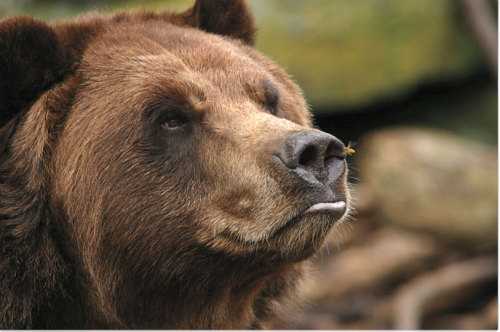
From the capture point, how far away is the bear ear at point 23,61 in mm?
4383

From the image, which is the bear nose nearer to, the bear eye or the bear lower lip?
the bear lower lip

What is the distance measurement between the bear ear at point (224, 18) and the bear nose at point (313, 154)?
1.49 meters

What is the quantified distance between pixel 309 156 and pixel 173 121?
0.76 meters

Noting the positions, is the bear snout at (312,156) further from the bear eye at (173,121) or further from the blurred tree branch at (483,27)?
the blurred tree branch at (483,27)

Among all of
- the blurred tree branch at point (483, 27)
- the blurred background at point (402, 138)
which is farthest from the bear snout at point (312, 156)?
the blurred tree branch at point (483, 27)

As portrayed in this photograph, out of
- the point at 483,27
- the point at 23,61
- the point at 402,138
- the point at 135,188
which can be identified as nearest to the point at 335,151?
the point at 135,188

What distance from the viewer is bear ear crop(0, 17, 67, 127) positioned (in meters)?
4.38

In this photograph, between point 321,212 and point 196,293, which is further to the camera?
point 196,293

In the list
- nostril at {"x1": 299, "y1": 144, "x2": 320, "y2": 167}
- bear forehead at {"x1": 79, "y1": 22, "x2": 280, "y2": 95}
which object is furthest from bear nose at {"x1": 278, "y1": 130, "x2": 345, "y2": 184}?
bear forehead at {"x1": 79, "y1": 22, "x2": 280, "y2": 95}

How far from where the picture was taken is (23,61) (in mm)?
4418

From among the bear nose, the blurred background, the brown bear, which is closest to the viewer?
the bear nose

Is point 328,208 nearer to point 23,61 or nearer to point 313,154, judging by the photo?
point 313,154

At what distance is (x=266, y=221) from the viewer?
406 centimetres

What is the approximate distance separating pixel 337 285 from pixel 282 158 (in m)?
6.03
